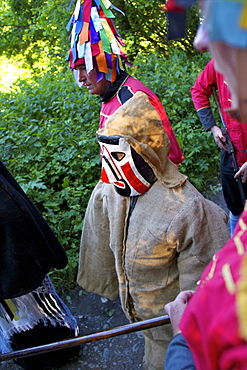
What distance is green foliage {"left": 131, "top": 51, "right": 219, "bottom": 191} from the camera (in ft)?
15.5

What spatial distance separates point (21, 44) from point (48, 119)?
536 centimetres

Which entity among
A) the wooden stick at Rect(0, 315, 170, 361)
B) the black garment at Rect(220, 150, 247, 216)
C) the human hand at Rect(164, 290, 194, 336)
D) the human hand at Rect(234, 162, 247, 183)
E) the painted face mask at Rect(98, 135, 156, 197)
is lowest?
the black garment at Rect(220, 150, 247, 216)

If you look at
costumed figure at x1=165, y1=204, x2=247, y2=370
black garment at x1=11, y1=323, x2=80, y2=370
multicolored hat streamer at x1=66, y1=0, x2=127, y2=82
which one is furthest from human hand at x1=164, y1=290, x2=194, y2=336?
multicolored hat streamer at x1=66, y1=0, x2=127, y2=82

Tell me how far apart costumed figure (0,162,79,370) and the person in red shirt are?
4.78 ft

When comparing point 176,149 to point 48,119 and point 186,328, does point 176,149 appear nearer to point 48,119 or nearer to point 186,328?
point 186,328

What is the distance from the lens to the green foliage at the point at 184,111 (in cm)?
473

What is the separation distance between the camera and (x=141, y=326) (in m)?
1.42

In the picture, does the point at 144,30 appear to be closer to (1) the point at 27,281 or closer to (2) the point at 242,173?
(2) the point at 242,173

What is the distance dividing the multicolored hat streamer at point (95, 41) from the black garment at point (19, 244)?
1.49 m

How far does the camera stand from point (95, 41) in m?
3.20

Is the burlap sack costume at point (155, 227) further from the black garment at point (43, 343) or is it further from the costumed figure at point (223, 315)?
the costumed figure at point (223, 315)

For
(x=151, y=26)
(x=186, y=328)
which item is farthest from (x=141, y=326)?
(x=151, y=26)

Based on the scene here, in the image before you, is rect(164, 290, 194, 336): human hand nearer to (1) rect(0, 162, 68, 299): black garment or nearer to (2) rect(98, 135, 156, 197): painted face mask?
(2) rect(98, 135, 156, 197): painted face mask

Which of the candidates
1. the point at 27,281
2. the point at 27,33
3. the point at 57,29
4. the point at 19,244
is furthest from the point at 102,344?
the point at 27,33
